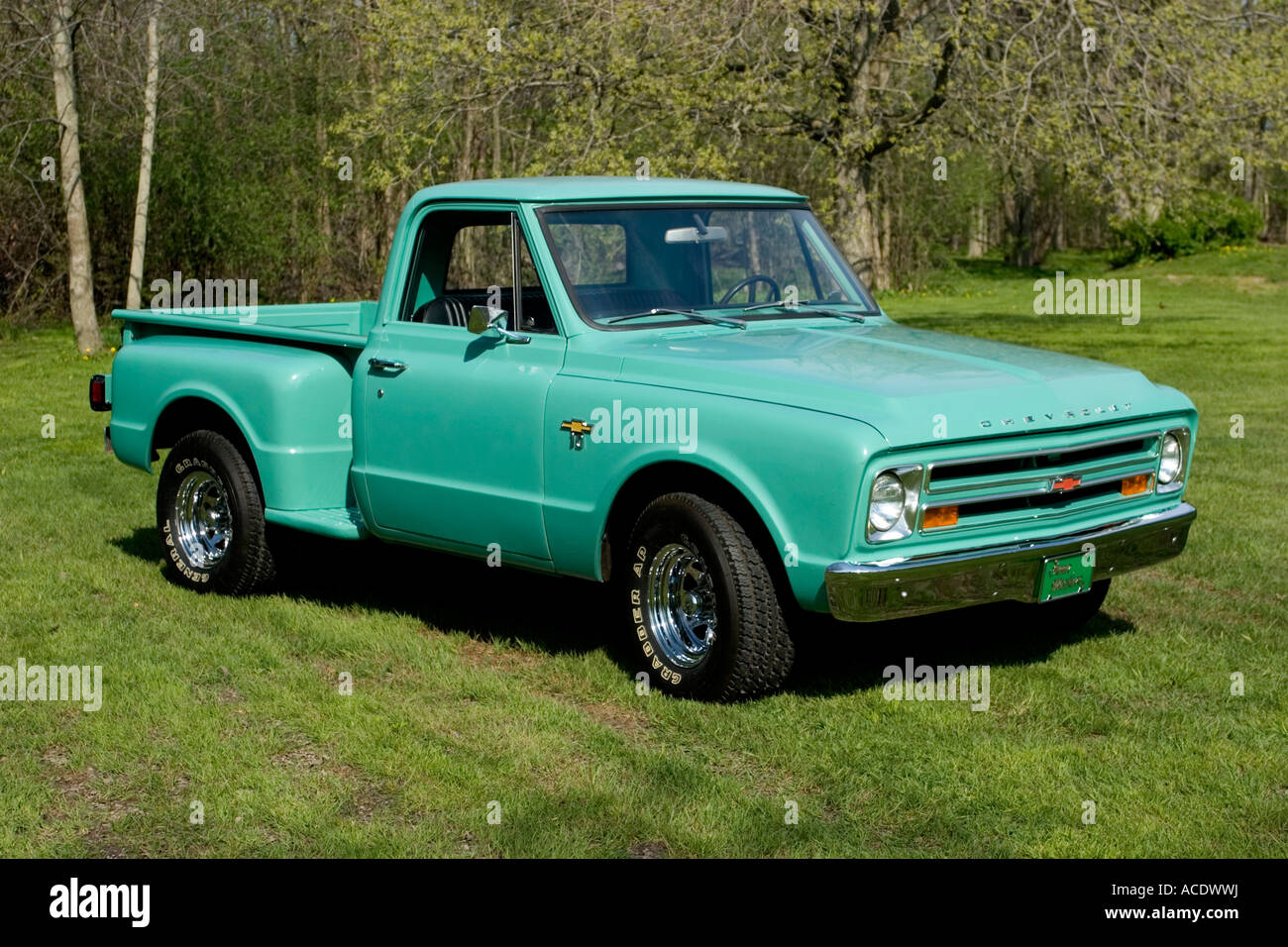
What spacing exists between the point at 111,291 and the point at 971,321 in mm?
13813

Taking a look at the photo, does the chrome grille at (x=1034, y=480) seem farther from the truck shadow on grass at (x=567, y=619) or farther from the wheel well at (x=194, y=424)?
the wheel well at (x=194, y=424)

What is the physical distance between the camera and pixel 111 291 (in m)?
25.8

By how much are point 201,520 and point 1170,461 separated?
15.4 feet

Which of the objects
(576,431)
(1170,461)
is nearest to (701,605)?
(576,431)

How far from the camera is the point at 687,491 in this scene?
6.24 metres

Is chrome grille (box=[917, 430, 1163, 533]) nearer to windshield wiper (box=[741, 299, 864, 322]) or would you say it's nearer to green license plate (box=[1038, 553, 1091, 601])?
green license plate (box=[1038, 553, 1091, 601])

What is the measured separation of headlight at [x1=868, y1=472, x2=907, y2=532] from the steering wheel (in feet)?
5.99

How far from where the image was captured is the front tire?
5957 mm

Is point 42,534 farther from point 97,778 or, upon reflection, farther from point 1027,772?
point 1027,772

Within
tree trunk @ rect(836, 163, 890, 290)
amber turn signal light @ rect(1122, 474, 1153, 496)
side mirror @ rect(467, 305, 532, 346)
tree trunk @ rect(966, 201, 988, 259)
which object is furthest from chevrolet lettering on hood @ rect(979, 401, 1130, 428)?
tree trunk @ rect(966, 201, 988, 259)

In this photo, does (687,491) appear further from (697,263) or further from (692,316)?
(697,263)

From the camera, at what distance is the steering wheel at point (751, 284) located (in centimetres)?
727

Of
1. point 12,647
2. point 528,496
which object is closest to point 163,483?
point 12,647

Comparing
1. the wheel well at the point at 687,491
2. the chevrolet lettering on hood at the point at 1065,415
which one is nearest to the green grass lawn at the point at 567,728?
the wheel well at the point at 687,491
